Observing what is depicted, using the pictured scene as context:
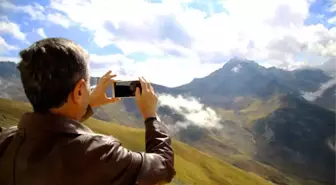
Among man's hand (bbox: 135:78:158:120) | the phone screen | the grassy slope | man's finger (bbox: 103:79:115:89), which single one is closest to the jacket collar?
man's hand (bbox: 135:78:158:120)

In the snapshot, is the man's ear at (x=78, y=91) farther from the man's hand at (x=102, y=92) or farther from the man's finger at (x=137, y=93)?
the man's hand at (x=102, y=92)

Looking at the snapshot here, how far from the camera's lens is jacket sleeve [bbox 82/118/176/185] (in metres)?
2.97

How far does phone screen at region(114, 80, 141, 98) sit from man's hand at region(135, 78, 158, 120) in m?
0.14

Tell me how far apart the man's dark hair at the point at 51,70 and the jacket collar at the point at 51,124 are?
0.13 m

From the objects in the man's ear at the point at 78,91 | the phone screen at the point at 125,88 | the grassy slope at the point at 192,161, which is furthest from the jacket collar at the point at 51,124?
the grassy slope at the point at 192,161

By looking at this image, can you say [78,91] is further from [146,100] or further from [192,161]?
[192,161]

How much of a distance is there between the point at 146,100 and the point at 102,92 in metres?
0.97

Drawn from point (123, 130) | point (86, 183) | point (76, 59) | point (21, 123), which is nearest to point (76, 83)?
point (76, 59)

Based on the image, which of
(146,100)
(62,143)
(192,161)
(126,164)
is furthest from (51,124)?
(192,161)

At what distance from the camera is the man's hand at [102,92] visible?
434cm

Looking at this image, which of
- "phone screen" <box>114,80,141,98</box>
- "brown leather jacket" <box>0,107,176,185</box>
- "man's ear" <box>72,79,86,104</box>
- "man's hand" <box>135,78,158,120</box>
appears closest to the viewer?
"brown leather jacket" <box>0,107,176,185</box>

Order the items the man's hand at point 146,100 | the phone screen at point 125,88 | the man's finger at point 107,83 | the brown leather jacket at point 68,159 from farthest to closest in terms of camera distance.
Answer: the man's finger at point 107,83 → the phone screen at point 125,88 → the man's hand at point 146,100 → the brown leather jacket at point 68,159

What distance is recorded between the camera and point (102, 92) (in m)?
4.41

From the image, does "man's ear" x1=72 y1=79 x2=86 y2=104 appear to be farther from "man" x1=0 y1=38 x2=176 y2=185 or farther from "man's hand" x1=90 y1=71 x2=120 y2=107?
"man's hand" x1=90 y1=71 x2=120 y2=107
